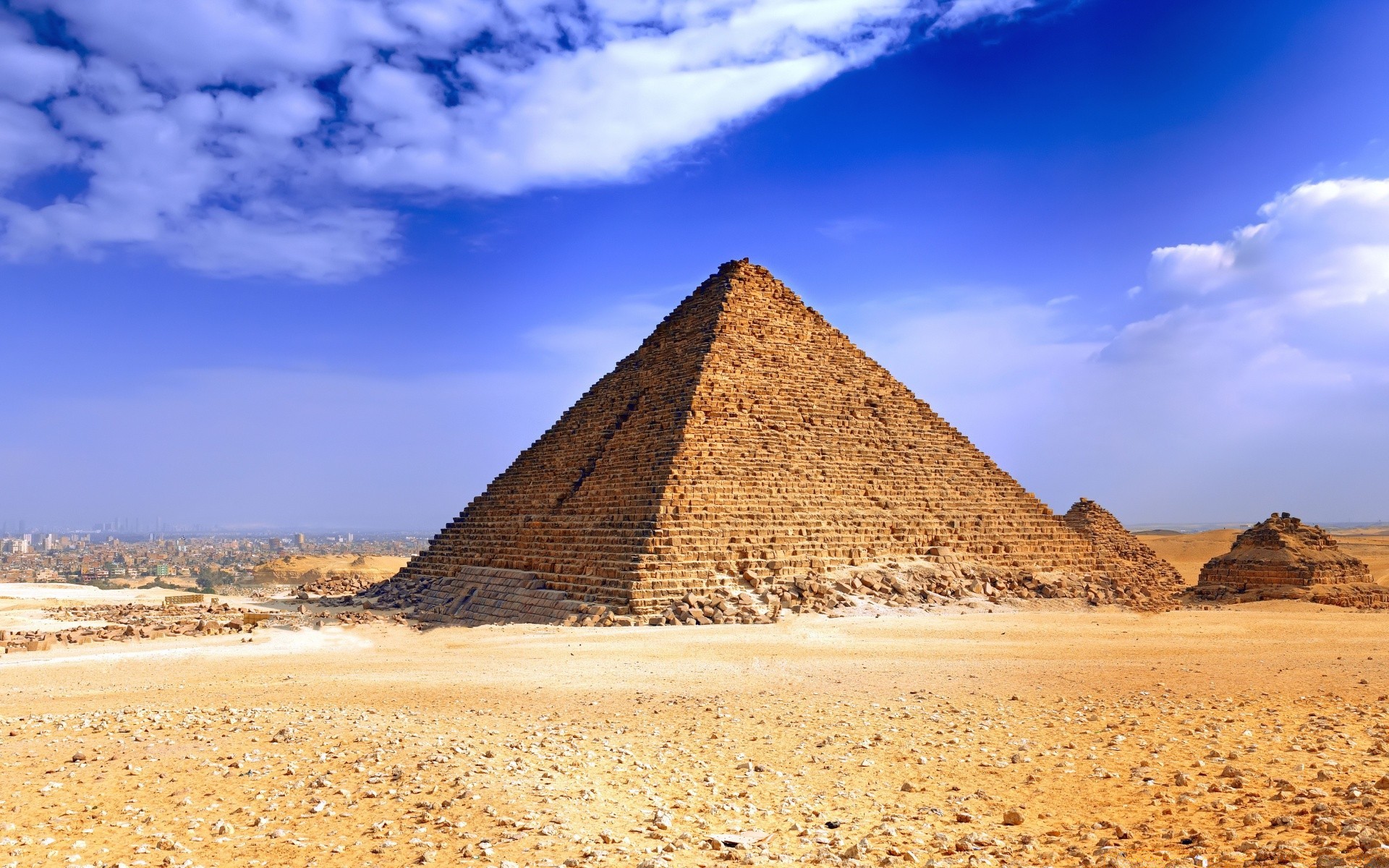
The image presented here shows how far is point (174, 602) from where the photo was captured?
2712 centimetres

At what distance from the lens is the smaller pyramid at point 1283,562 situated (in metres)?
27.8

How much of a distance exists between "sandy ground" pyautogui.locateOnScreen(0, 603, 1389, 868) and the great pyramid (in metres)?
7.72

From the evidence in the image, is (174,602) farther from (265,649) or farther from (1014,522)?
(1014,522)

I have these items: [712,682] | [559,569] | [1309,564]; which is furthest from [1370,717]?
[1309,564]

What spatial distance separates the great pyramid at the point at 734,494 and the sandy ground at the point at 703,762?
772 centimetres

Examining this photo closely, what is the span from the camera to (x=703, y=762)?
6746 millimetres

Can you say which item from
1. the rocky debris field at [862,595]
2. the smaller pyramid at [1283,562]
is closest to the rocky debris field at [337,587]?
the rocky debris field at [862,595]

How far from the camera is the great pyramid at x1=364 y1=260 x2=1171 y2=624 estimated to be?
20.5m

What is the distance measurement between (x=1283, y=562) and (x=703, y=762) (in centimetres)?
2836

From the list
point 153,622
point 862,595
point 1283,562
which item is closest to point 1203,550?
point 1283,562

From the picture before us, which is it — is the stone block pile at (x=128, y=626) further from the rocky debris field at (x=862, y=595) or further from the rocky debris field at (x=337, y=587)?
the rocky debris field at (x=337, y=587)

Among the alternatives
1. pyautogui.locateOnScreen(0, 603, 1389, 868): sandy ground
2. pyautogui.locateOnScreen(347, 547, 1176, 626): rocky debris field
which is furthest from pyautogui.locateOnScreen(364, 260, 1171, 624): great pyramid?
pyautogui.locateOnScreen(0, 603, 1389, 868): sandy ground

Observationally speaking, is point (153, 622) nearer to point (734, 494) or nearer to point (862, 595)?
point (734, 494)

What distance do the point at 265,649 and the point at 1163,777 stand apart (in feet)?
46.5
